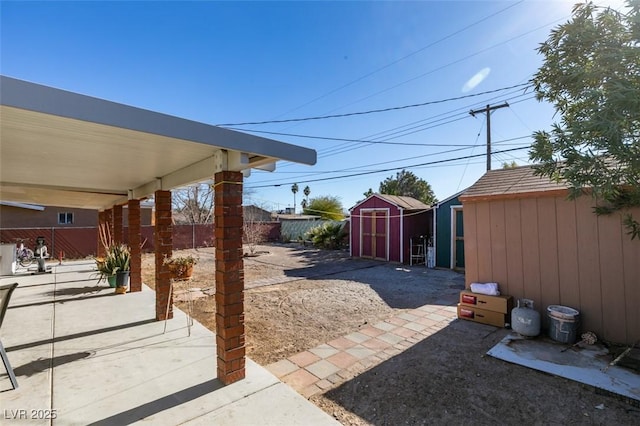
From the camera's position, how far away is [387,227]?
11.3m

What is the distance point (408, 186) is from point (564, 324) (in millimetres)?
27391

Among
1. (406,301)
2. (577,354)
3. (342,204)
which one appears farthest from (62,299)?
(342,204)

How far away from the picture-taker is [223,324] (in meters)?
2.52

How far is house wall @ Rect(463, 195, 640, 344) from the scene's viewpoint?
11.3 ft

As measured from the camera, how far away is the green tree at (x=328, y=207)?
65.5 ft

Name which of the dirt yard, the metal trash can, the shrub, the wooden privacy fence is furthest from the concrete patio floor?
the shrub

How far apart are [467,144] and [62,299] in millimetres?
12646

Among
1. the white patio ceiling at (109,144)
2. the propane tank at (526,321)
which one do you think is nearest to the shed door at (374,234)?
the propane tank at (526,321)

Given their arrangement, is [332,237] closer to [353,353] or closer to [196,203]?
[353,353]

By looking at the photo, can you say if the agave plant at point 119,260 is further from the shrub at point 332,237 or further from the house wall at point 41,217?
the shrub at point 332,237

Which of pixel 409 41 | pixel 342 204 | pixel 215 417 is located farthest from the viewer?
pixel 342 204

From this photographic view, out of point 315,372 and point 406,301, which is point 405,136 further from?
point 315,372

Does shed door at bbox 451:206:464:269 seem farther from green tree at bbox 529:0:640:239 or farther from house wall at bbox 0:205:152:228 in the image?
house wall at bbox 0:205:152:228

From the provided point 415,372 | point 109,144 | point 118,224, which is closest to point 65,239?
point 118,224
